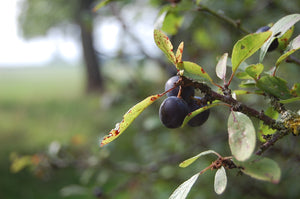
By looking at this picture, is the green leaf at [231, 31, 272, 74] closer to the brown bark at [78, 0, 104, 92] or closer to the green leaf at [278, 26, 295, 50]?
the green leaf at [278, 26, 295, 50]

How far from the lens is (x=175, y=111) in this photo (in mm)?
650

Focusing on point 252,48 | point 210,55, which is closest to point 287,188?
point 210,55

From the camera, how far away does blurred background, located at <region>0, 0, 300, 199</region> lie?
2002 mm

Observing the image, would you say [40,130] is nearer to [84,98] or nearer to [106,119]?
[106,119]

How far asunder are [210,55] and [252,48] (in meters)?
1.96

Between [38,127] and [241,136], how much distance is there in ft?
23.5

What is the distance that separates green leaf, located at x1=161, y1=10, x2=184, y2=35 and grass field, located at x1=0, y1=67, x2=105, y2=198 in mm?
4031

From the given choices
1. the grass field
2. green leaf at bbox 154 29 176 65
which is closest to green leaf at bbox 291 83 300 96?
green leaf at bbox 154 29 176 65

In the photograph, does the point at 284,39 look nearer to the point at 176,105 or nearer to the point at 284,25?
the point at 284,25

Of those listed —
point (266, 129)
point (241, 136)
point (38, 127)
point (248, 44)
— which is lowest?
point (38, 127)

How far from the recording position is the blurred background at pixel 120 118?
200cm

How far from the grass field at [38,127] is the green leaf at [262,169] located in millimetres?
4441

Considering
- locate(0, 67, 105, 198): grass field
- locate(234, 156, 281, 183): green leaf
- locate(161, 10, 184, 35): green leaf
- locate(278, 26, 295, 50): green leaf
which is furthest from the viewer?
locate(0, 67, 105, 198): grass field

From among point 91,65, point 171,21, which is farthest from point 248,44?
point 91,65
